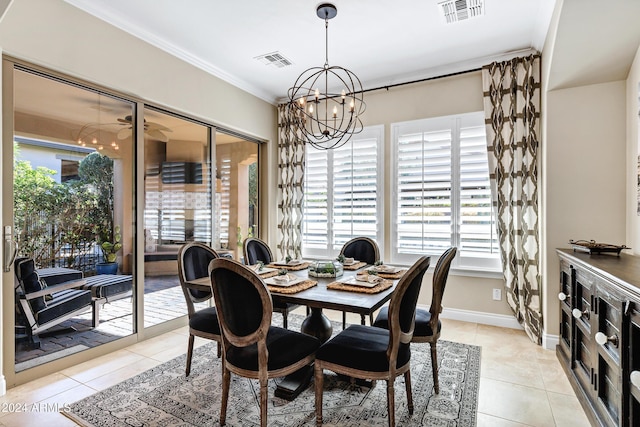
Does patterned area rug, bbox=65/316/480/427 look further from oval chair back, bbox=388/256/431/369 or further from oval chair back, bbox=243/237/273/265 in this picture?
oval chair back, bbox=243/237/273/265

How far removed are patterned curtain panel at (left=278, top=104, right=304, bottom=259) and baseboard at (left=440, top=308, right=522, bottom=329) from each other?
2.11 m

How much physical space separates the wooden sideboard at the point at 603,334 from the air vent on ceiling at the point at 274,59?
3300 millimetres

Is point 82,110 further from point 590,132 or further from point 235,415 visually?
point 590,132

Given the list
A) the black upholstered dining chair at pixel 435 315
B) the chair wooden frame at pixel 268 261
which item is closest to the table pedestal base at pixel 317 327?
the chair wooden frame at pixel 268 261

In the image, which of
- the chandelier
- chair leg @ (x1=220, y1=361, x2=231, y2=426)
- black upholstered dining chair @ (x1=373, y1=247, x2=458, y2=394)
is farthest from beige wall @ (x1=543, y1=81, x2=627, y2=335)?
chair leg @ (x1=220, y1=361, x2=231, y2=426)

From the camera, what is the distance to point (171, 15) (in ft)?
9.65

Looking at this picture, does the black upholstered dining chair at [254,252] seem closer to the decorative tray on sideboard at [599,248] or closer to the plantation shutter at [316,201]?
the plantation shutter at [316,201]

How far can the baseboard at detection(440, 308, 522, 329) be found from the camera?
3.71 metres

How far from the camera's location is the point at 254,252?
3.52 meters

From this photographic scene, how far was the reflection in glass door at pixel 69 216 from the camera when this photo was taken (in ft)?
8.32

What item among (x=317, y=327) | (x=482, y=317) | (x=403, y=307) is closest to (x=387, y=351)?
(x=403, y=307)

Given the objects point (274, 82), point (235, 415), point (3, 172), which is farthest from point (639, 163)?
point (3, 172)

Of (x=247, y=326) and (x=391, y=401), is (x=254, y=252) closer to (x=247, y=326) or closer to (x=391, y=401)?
(x=247, y=326)

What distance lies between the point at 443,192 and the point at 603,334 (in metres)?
2.40
